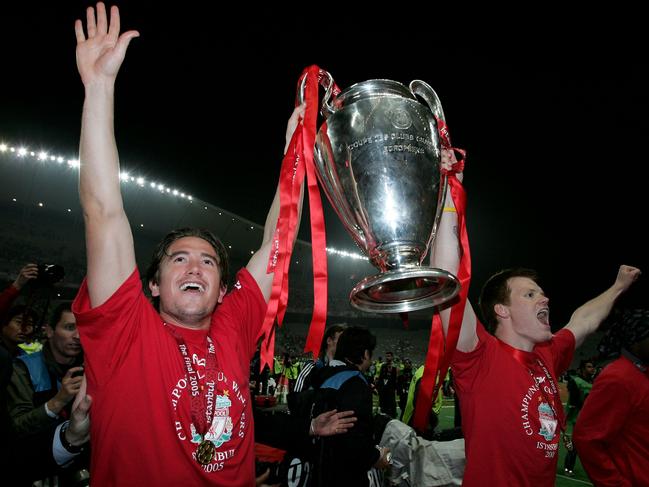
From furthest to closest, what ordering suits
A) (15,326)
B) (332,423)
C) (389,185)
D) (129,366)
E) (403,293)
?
(15,326)
(332,423)
(129,366)
(403,293)
(389,185)

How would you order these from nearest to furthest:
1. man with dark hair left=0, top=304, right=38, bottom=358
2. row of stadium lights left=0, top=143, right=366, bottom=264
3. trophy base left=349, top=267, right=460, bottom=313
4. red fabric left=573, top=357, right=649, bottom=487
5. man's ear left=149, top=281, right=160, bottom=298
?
trophy base left=349, top=267, right=460, bottom=313 < man's ear left=149, top=281, right=160, bottom=298 < red fabric left=573, top=357, right=649, bottom=487 < man with dark hair left=0, top=304, right=38, bottom=358 < row of stadium lights left=0, top=143, right=366, bottom=264

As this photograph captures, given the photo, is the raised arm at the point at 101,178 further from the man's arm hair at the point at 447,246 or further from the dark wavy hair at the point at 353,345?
the dark wavy hair at the point at 353,345

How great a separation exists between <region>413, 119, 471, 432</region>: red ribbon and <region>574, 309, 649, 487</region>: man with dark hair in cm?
166

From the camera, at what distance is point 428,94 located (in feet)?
5.47

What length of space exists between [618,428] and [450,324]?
1967mm

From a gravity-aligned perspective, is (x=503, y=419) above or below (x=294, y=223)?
below

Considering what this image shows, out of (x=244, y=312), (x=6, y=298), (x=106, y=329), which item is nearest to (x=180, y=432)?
(x=106, y=329)

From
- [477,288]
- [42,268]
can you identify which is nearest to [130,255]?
[42,268]

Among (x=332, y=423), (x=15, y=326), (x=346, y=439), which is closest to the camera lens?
(x=332, y=423)

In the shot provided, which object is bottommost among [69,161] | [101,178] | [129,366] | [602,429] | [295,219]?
[602,429]

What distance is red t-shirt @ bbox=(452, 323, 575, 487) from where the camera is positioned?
213 centimetres

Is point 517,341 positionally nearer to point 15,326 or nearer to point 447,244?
point 447,244

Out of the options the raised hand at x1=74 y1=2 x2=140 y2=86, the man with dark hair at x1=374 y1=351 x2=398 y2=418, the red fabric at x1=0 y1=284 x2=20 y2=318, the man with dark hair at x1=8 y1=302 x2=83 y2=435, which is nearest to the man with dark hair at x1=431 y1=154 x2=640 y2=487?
the raised hand at x1=74 y1=2 x2=140 y2=86

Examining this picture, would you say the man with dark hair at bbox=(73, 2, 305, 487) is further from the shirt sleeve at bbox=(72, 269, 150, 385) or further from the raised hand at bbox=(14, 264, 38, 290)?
the raised hand at bbox=(14, 264, 38, 290)
